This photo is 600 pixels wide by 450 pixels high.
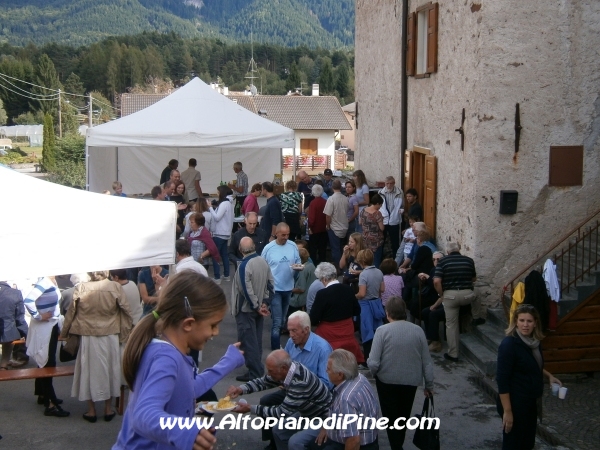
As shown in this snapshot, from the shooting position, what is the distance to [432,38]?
11844 mm

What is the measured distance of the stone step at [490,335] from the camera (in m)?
9.29

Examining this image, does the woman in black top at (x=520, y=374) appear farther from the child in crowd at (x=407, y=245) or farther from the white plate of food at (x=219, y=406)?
the child in crowd at (x=407, y=245)

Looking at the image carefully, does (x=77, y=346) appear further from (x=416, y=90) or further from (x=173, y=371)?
(x=416, y=90)

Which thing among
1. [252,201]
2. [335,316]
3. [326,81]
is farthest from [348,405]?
[326,81]

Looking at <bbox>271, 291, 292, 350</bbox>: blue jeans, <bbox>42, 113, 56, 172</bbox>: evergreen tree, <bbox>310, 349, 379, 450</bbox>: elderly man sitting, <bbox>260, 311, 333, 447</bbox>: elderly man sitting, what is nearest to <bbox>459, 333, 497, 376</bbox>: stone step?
<bbox>271, 291, 292, 350</bbox>: blue jeans

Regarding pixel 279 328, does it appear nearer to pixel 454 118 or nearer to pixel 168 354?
pixel 454 118

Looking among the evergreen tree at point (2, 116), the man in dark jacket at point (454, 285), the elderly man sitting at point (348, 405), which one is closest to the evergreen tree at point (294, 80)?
the evergreen tree at point (2, 116)

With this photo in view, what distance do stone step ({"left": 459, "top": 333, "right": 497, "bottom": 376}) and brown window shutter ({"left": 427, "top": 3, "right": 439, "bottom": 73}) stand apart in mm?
4376

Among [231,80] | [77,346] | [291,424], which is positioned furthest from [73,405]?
[231,80]

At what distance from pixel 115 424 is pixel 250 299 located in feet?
6.28

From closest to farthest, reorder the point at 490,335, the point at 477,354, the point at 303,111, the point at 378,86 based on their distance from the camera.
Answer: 1. the point at 477,354
2. the point at 490,335
3. the point at 378,86
4. the point at 303,111

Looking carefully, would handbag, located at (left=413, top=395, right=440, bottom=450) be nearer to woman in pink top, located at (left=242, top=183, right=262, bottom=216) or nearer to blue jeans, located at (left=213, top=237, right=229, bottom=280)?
blue jeans, located at (left=213, top=237, right=229, bottom=280)

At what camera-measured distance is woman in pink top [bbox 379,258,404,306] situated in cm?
899

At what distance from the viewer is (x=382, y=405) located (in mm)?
6578
